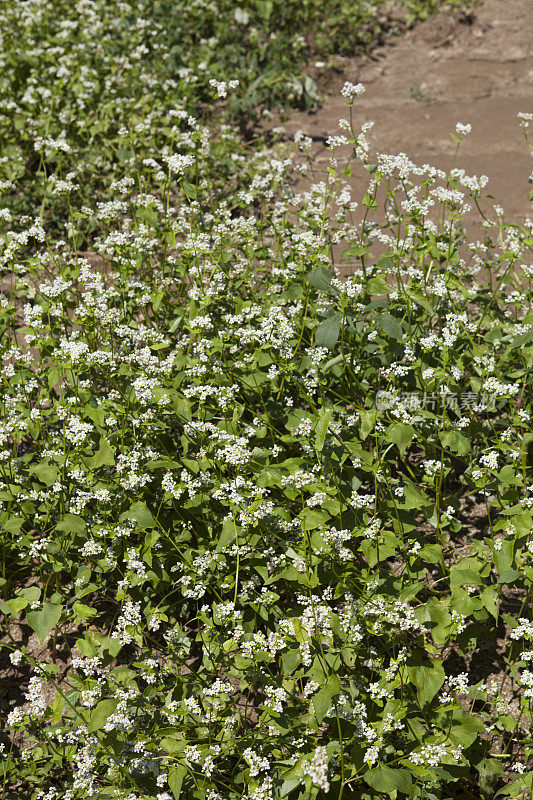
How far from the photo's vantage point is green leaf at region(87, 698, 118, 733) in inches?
115

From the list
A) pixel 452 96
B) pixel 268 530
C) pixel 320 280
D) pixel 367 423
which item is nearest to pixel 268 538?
pixel 268 530

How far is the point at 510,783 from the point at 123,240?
341cm

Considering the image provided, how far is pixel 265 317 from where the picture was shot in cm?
414

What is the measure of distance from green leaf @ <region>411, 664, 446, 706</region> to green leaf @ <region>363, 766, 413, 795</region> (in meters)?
0.29

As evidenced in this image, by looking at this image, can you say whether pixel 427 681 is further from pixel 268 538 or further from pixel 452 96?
pixel 452 96

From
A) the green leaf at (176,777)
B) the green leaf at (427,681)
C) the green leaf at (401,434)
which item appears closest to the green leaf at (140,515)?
the green leaf at (176,777)

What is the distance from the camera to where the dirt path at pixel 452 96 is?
6.57 meters

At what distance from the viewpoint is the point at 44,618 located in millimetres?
3338

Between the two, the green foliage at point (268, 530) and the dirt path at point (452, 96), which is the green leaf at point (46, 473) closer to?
the green foliage at point (268, 530)

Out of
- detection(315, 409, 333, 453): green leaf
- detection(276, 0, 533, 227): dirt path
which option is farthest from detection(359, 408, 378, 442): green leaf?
detection(276, 0, 533, 227): dirt path

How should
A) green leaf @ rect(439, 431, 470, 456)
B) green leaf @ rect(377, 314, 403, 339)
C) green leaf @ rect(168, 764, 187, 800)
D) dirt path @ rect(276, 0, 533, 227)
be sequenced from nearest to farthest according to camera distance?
1. green leaf @ rect(168, 764, 187, 800)
2. green leaf @ rect(439, 431, 470, 456)
3. green leaf @ rect(377, 314, 403, 339)
4. dirt path @ rect(276, 0, 533, 227)

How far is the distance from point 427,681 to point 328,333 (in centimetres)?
168

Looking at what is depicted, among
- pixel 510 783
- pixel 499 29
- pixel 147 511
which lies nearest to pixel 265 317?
pixel 147 511

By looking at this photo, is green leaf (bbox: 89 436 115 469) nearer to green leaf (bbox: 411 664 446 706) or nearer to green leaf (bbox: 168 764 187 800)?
green leaf (bbox: 168 764 187 800)
